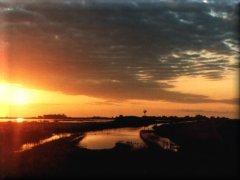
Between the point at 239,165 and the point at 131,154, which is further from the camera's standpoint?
the point at 131,154

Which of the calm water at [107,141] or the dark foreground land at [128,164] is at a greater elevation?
the calm water at [107,141]

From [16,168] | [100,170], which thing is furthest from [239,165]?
[16,168]

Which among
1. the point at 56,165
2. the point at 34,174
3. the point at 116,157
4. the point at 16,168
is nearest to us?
the point at 34,174

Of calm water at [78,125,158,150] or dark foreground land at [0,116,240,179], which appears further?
calm water at [78,125,158,150]

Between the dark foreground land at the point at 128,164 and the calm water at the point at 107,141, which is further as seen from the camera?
the calm water at the point at 107,141

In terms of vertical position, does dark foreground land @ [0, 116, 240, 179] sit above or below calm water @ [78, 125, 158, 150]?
below

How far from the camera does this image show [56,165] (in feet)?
102

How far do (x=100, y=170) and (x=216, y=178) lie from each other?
9.01 metres

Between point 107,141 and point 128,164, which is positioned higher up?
point 107,141

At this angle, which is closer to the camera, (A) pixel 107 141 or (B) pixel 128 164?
(B) pixel 128 164

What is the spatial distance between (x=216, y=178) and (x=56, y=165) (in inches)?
491

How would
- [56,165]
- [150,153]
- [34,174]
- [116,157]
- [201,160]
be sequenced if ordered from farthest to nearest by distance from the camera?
[150,153], [116,157], [201,160], [56,165], [34,174]

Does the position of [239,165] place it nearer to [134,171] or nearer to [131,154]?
[134,171]

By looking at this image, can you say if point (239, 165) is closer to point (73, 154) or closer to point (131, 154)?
point (131, 154)
